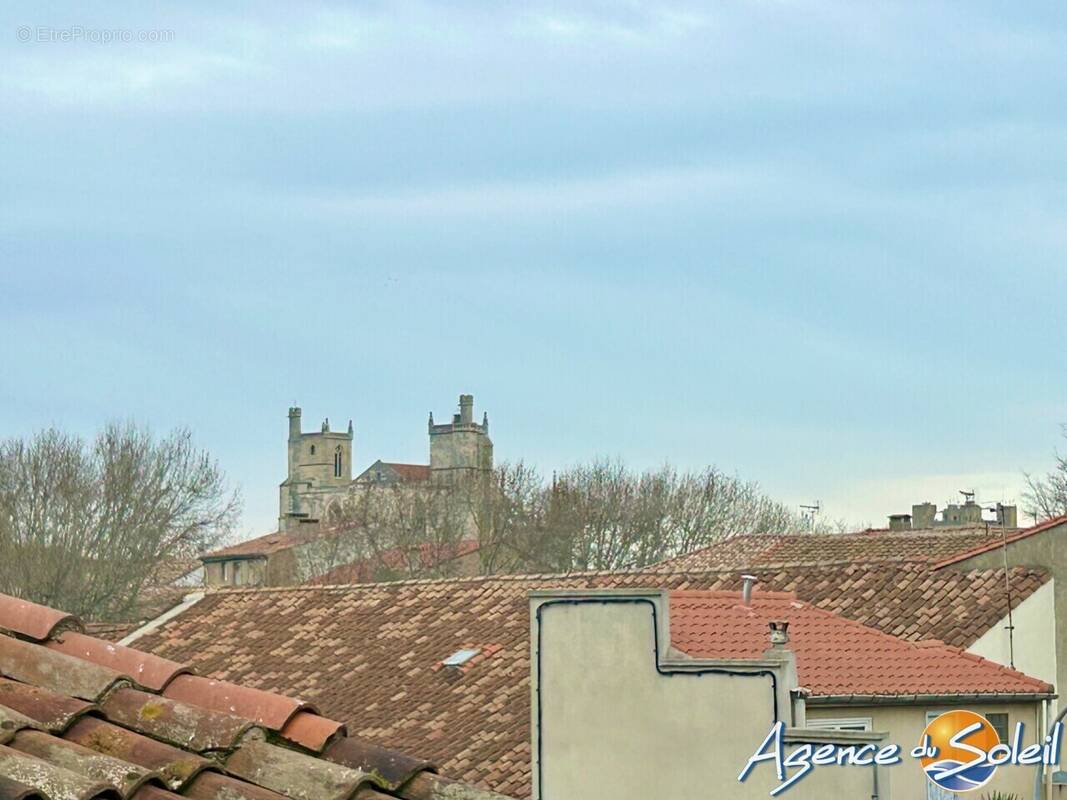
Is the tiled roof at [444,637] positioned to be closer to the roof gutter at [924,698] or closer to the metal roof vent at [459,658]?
the metal roof vent at [459,658]

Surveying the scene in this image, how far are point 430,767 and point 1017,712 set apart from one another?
52.4ft

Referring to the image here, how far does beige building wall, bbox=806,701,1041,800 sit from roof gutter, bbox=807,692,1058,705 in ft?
0.25

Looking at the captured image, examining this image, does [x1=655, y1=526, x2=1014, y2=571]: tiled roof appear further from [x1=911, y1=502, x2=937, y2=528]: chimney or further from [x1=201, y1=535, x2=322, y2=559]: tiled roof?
[x1=201, y1=535, x2=322, y2=559]: tiled roof

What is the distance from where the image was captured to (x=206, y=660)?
25.4 meters

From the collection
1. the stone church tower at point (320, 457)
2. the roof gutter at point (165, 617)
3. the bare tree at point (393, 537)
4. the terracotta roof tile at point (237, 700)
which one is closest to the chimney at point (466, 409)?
the stone church tower at point (320, 457)

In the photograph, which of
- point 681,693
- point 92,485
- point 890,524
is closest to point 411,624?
point 681,693

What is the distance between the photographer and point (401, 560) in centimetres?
6425

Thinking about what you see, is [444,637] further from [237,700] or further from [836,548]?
[237,700]

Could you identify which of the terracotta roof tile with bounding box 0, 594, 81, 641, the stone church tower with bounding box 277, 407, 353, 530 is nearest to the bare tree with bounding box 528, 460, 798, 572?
the terracotta roof tile with bounding box 0, 594, 81, 641

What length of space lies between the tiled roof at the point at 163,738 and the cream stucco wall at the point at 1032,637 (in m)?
17.9

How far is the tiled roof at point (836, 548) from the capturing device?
33250 millimetres

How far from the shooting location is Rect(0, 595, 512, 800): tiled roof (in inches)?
158

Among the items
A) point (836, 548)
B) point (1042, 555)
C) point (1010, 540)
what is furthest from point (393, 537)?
point (1042, 555)

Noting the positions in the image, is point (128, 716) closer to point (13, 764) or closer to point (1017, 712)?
point (13, 764)
